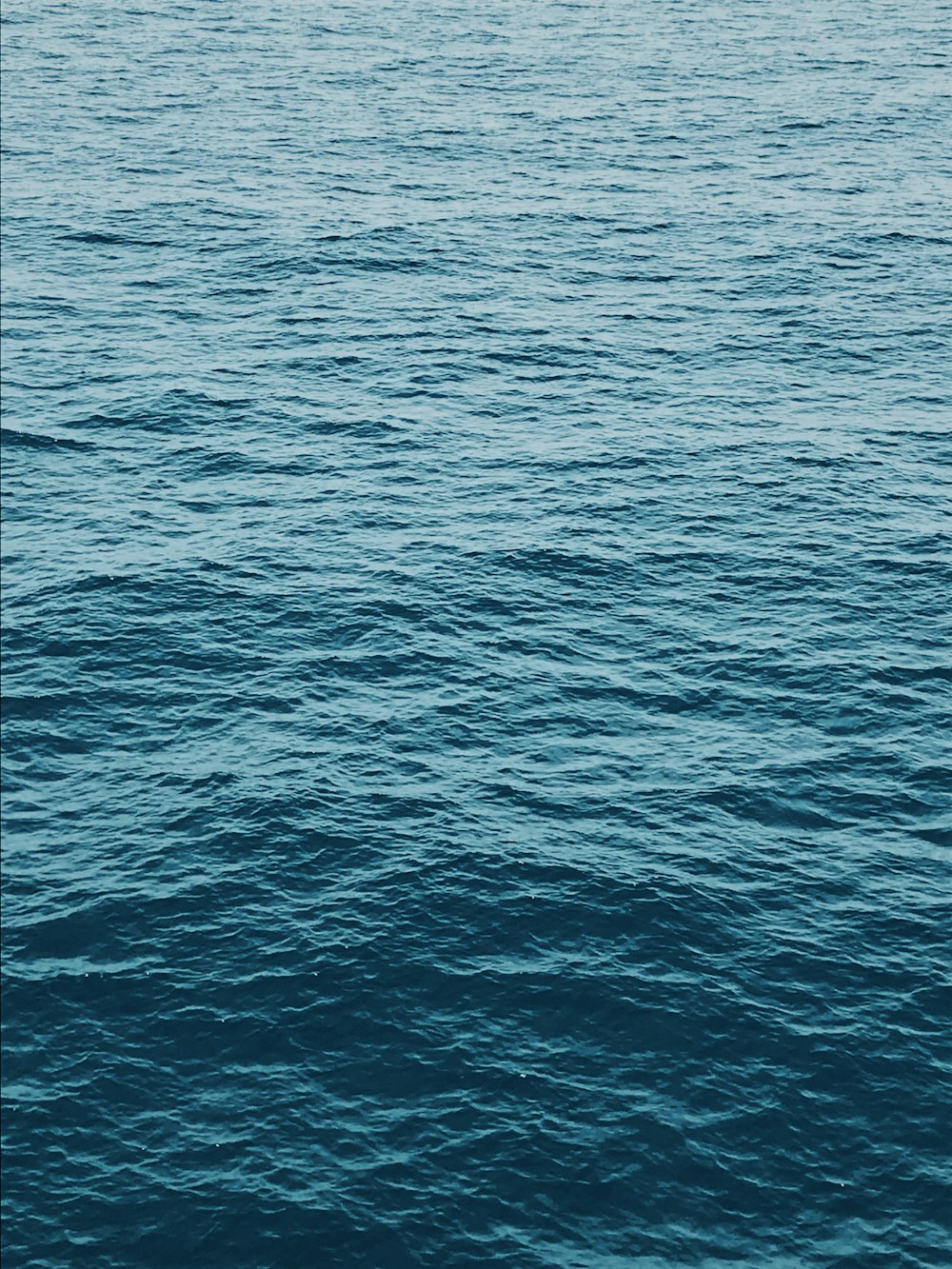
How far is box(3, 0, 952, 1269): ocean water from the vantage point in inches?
2640

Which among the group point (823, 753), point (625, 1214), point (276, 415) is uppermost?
point (276, 415)

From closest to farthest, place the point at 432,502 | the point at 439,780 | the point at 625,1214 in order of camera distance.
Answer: the point at 625,1214 < the point at 439,780 < the point at 432,502

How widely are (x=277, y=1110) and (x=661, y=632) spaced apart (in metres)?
42.1

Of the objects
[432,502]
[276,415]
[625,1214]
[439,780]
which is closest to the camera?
[625,1214]

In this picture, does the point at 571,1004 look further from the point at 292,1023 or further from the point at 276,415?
the point at 276,415

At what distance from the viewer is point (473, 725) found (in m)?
91.4

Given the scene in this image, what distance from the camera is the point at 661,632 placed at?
99312 millimetres

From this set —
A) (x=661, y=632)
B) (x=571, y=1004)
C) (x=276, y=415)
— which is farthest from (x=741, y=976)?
(x=276, y=415)

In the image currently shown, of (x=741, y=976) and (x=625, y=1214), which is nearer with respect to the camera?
(x=625, y=1214)

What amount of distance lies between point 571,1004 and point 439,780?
56.2ft

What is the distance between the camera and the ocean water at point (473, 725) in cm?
6706

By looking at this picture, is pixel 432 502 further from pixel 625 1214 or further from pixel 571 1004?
pixel 625 1214

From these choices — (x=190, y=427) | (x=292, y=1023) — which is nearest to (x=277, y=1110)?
(x=292, y=1023)

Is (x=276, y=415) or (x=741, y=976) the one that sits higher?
(x=276, y=415)
